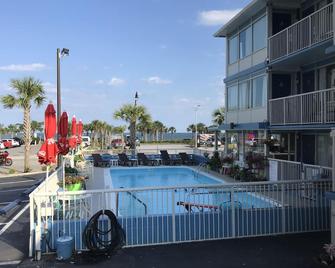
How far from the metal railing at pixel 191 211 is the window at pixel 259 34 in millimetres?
11145

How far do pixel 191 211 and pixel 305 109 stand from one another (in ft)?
26.4

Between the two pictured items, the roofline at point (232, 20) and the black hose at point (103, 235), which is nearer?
the black hose at point (103, 235)

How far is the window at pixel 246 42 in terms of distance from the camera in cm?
2112

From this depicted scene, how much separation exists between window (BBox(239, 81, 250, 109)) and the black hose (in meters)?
14.5

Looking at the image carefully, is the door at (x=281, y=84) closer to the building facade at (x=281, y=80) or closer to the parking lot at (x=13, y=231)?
the building facade at (x=281, y=80)

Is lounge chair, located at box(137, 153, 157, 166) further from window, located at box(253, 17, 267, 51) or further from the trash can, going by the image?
the trash can

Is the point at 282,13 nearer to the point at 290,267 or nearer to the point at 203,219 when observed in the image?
the point at 203,219

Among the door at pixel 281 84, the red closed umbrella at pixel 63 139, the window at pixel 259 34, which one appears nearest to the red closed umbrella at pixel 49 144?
the red closed umbrella at pixel 63 139

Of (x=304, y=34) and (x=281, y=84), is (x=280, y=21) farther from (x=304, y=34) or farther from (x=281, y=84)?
(x=304, y=34)

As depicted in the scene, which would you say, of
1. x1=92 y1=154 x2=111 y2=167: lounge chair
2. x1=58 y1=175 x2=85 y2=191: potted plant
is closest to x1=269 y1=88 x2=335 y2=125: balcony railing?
x1=58 y1=175 x2=85 y2=191: potted plant

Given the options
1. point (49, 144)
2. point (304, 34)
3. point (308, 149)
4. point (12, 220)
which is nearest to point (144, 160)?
point (308, 149)

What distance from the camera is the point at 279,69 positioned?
18406 mm

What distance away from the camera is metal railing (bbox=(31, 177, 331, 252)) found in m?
8.04

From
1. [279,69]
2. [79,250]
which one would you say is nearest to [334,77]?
[279,69]
